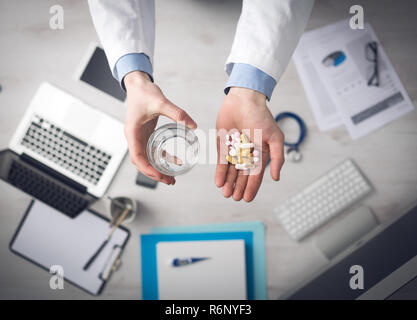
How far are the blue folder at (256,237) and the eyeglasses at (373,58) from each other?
1.90ft

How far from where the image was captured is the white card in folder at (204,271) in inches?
40.4

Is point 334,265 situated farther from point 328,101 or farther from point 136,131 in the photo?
point 136,131

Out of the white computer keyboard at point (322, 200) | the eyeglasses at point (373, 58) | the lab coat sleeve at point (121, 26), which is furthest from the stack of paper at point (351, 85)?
the lab coat sleeve at point (121, 26)

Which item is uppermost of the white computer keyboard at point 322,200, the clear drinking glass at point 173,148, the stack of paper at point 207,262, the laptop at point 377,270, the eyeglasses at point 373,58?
the eyeglasses at point 373,58

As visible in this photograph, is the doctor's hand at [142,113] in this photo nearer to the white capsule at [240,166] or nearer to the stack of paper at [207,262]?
the white capsule at [240,166]

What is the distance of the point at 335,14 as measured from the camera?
3.49 feet

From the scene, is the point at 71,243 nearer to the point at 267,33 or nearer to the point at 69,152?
the point at 69,152

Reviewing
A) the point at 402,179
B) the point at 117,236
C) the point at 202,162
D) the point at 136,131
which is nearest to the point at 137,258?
the point at 117,236

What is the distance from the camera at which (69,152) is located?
1042 mm

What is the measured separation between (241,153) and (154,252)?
46 cm

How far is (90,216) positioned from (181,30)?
67cm

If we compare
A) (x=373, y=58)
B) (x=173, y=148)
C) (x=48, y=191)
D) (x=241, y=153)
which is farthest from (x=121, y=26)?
(x=373, y=58)

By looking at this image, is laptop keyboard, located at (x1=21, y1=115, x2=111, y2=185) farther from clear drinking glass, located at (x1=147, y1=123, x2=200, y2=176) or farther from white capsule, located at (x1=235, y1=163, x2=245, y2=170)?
white capsule, located at (x1=235, y1=163, x2=245, y2=170)

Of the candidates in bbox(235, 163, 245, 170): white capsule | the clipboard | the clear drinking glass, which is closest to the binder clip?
the clipboard
